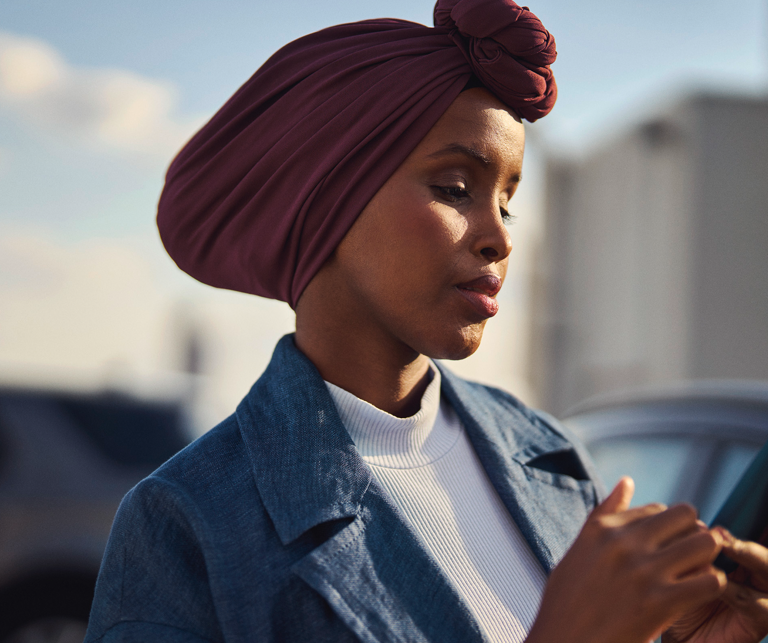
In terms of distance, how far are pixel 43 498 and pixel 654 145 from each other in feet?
53.7

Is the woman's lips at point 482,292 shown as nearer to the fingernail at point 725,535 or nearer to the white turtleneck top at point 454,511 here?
the white turtleneck top at point 454,511

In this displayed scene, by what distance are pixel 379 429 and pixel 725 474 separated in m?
A: 1.63

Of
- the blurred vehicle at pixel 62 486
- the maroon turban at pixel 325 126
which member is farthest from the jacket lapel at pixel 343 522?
the blurred vehicle at pixel 62 486

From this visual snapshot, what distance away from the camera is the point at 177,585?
1292 mm

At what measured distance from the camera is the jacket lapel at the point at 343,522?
1.31 metres

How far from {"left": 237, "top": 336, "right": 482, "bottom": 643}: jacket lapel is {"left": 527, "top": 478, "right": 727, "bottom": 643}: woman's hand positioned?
9.3 inches

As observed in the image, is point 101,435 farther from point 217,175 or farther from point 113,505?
point 217,175

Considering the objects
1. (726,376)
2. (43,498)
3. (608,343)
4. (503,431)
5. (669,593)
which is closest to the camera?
(669,593)

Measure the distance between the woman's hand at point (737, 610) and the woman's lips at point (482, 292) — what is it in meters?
0.55

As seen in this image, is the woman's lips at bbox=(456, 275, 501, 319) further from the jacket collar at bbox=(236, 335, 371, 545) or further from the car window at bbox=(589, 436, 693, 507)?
the car window at bbox=(589, 436, 693, 507)

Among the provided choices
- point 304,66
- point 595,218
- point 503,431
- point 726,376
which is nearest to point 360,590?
point 503,431

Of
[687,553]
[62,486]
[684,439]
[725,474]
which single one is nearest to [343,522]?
[687,553]

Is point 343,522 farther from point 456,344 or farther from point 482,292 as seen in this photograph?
point 482,292

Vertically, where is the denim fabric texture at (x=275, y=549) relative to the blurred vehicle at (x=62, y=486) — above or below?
above
